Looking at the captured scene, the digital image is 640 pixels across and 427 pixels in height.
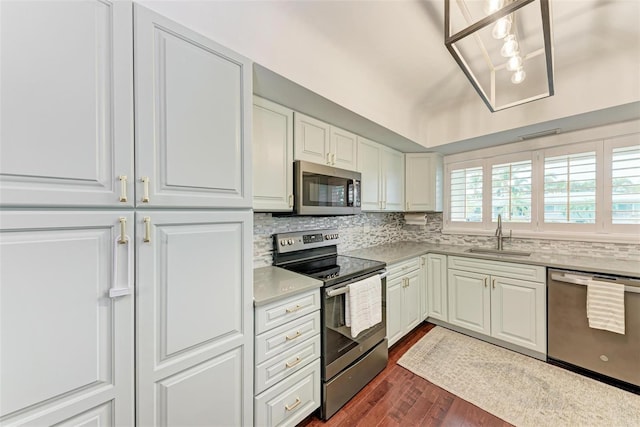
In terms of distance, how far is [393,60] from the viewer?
192 centimetres

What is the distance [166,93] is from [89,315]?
34.3 inches

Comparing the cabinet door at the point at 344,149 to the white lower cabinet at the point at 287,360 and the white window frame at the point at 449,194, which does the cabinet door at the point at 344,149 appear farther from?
the white window frame at the point at 449,194

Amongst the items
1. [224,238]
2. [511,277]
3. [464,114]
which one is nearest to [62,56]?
[224,238]

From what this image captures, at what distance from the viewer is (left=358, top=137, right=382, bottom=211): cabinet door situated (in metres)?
2.46

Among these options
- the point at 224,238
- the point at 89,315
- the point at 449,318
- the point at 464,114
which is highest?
the point at 464,114

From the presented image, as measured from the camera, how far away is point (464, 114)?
103 inches

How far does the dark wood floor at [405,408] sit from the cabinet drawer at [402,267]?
0.82 meters

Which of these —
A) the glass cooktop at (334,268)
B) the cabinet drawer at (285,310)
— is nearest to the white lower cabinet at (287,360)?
the cabinet drawer at (285,310)

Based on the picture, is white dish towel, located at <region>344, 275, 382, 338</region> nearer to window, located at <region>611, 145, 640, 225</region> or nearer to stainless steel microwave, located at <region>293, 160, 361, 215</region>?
stainless steel microwave, located at <region>293, 160, 361, 215</region>

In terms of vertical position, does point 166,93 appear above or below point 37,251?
above

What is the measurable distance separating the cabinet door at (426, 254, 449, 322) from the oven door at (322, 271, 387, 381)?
1.30 m

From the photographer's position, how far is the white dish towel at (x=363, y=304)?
169 centimetres

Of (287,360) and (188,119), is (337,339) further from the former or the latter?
(188,119)

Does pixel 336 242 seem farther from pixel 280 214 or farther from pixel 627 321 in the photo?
pixel 627 321
